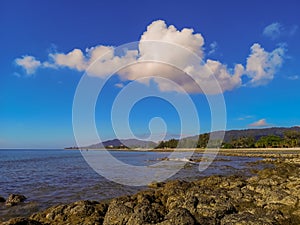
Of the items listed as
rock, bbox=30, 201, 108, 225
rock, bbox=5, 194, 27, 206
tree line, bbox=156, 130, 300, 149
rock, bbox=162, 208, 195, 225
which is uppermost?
tree line, bbox=156, 130, 300, 149

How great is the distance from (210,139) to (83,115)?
137029mm

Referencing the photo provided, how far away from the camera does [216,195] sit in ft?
35.4

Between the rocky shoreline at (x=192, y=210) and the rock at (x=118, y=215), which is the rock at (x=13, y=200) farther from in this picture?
the rock at (x=118, y=215)

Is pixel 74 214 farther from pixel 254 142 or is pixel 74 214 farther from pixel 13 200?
pixel 254 142

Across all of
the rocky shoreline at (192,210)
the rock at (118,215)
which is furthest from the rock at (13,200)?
the rock at (118,215)

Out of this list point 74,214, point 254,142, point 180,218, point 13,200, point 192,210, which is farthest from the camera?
point 254,142

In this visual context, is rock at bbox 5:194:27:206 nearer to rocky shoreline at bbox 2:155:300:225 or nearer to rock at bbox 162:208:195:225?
rocky shoreline at bbox 2:155:300:225

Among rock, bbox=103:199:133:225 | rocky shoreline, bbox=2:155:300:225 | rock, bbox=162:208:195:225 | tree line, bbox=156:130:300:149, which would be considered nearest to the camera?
rock, bbox=162:208:195:225

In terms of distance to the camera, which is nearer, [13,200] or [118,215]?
[118,215]

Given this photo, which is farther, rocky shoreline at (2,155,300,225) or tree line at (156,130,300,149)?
tree line at (156,130,300,149)

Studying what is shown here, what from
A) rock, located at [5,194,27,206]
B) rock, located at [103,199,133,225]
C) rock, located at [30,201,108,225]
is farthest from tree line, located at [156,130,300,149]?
rock, located at [103,199,133,225]

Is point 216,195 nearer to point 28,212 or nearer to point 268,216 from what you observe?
point 268,216

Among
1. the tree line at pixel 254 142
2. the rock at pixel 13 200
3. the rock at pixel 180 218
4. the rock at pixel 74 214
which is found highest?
the tree line at pixel 254 142

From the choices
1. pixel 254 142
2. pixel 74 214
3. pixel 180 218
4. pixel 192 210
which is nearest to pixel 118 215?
pixel 74 214
